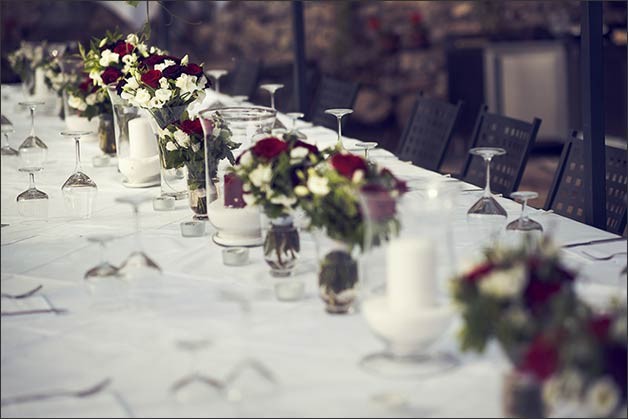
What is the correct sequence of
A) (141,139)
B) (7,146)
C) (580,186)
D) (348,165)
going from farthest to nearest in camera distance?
(7,146)
(141,139)
(580,186)
(348,165)

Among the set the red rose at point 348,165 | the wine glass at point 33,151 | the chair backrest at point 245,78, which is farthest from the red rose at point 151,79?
the chair backrest at point 245,78

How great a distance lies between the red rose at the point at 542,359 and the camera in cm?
168

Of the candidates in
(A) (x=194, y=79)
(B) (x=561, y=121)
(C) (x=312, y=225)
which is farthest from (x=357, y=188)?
(B) (x=561, y=121)

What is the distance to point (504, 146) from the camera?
4336 millimetres

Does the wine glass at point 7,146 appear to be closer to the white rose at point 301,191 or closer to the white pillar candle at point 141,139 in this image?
the white pillar candle at point 141,139

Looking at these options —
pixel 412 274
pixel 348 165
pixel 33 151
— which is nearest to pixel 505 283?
pixel 412 274

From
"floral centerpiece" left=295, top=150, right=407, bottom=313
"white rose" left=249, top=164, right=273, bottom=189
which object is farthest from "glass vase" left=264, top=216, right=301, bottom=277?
A: "floral centerpiece" left=295, top=150, right=407, bottom=313

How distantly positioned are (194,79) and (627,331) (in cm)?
211

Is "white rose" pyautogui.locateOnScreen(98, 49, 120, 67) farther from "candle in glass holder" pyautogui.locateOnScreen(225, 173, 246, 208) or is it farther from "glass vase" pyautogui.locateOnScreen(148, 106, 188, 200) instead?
"candle in glass holder" pyautogui.locateOnScreen(225, 173, 246, 208)

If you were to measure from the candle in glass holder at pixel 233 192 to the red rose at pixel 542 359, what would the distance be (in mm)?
1411

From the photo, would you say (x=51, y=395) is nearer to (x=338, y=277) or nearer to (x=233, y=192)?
(x=338, y=277)

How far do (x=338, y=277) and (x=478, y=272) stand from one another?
2.08 feet

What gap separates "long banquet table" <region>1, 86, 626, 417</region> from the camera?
6.63ft

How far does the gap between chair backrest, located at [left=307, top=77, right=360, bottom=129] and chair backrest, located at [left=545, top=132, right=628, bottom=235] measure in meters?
1.93
